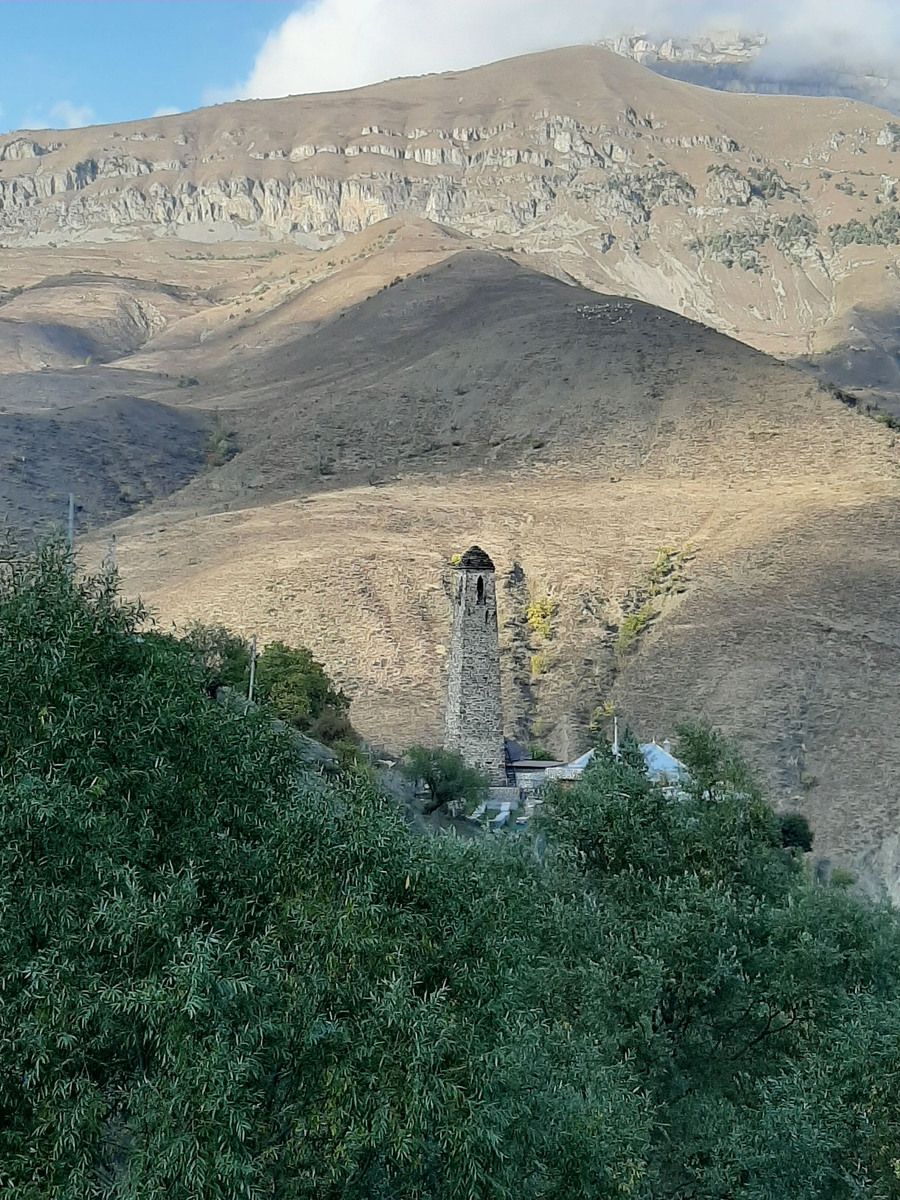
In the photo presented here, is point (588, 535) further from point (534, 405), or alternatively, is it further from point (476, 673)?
point (476, 673)

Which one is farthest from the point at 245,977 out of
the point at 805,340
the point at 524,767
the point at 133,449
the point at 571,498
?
the point at 805,340

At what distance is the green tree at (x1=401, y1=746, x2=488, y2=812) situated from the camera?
108 feet

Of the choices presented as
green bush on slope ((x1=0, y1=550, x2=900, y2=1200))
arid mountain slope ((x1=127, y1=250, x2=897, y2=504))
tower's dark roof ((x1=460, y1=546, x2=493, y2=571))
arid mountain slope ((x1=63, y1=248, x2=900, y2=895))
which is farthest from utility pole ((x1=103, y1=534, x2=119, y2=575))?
arid mountain slope ((x1=127, y1=250, x2=897, y2=504))

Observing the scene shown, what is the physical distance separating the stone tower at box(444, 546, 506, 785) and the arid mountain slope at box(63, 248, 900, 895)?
384 inches

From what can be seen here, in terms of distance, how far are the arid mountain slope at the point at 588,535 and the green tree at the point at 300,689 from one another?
658cm

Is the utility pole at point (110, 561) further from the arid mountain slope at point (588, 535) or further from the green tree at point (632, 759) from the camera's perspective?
the green tree at point (632, 759)

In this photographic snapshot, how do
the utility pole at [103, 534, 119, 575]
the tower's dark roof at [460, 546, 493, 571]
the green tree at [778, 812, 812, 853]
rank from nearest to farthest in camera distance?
1. the utility pole at [103, 534, 119, 575]
2. the tower's dark roof at [460, 546, 493, 571]
3. the green tree at [778, 812, 812, 853]

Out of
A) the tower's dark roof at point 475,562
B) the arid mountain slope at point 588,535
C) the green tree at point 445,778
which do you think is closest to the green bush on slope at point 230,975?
the green tree at point 445,778

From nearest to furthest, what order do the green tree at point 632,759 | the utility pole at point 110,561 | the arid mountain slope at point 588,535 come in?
1. the utility pole at point 110,561
2. the green tree at point 632,759
3. the arid mountain slope at point 588,535

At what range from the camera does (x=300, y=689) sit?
3753 centimetres

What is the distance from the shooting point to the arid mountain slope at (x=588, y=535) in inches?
1908

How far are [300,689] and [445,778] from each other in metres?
5.45

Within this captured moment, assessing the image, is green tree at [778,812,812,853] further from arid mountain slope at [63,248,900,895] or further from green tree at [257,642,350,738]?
green tree at [257,642,350,738]

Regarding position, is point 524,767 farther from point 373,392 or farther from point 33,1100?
point 373,392
